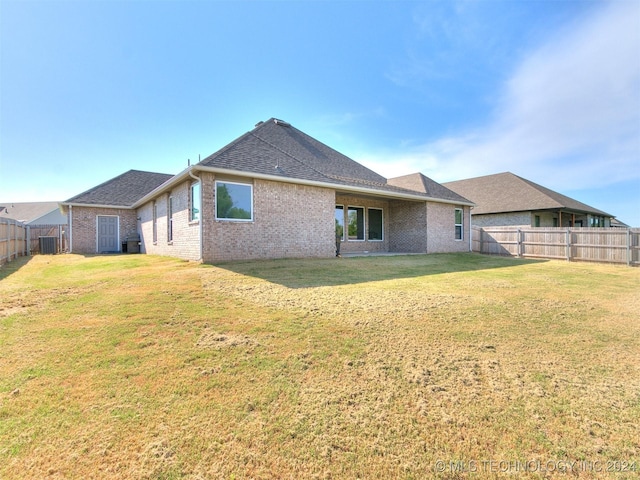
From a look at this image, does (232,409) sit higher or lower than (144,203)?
lower

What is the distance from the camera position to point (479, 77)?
13500 millimetres

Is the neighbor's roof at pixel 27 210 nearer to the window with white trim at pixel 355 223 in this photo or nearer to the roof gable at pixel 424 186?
the window with white trim at pixel 355 223

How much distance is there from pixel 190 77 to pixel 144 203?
26.5 ft

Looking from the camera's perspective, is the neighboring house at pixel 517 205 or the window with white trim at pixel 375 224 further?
the neighboring house at pixel 517 205

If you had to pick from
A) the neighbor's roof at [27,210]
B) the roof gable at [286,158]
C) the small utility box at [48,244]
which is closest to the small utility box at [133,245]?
the small utility box at [48,244]

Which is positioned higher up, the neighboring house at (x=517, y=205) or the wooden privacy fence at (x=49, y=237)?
the neighboring house at (x=517, y=205)

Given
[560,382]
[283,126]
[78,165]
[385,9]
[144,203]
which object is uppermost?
[385,9]

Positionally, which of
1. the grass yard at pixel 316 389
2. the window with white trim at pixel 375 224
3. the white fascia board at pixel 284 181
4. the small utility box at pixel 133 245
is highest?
the white fascia board at pixel 284 181

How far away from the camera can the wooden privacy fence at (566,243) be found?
42.5 feet

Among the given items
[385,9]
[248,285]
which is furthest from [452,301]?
[385,9]

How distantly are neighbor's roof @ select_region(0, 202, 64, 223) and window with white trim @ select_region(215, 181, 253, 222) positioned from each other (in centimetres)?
3709

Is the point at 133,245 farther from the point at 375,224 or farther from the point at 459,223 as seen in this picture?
the point at 459,223

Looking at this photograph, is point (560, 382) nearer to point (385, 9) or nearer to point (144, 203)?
point (385, 9)

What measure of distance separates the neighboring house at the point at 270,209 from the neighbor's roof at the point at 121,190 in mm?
55
